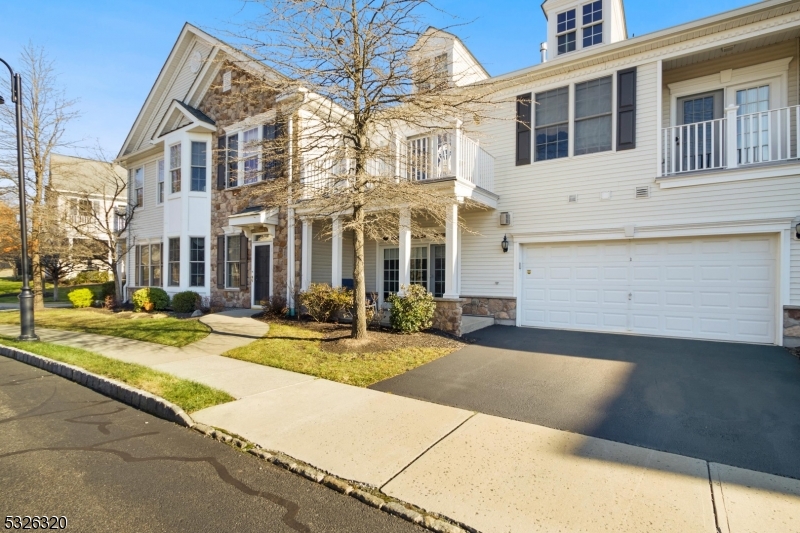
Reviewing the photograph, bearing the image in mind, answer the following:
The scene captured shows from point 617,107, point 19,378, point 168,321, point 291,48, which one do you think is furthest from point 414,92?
point 168,321

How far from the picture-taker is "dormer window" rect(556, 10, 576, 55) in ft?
37.1

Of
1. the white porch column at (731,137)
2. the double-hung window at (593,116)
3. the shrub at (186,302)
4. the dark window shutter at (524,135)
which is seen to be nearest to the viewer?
the white porch column at (731,137)

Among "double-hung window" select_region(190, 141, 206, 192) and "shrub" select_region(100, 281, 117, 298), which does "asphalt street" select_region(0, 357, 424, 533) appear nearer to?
"double-hung window" select_region(190, 141, 206, 192)

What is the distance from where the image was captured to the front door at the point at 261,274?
13.5 metres

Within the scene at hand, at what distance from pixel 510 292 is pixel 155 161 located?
49.3ft

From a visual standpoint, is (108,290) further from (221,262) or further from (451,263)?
(451,263)

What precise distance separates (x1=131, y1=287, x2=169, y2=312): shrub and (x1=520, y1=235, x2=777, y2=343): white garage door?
12.4 m

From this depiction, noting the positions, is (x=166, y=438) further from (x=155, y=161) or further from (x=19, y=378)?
(x=155, y=161)

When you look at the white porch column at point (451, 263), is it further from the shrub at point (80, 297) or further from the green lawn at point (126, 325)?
the shrub at point (80, 297)

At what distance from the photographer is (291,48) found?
724cm

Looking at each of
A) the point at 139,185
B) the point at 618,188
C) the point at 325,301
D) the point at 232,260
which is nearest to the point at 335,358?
the point at 325,301

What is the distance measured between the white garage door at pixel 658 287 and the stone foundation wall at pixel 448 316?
2.40 metres

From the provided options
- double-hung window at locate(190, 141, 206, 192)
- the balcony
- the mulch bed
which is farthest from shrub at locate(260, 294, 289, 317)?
double-hung window at locate(190, 141, 206, 192)

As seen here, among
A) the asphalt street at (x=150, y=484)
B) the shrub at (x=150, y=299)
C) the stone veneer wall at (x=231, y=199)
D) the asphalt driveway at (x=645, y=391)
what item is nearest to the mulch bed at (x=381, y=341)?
the asphalt driveway at (x=645, y=391)
